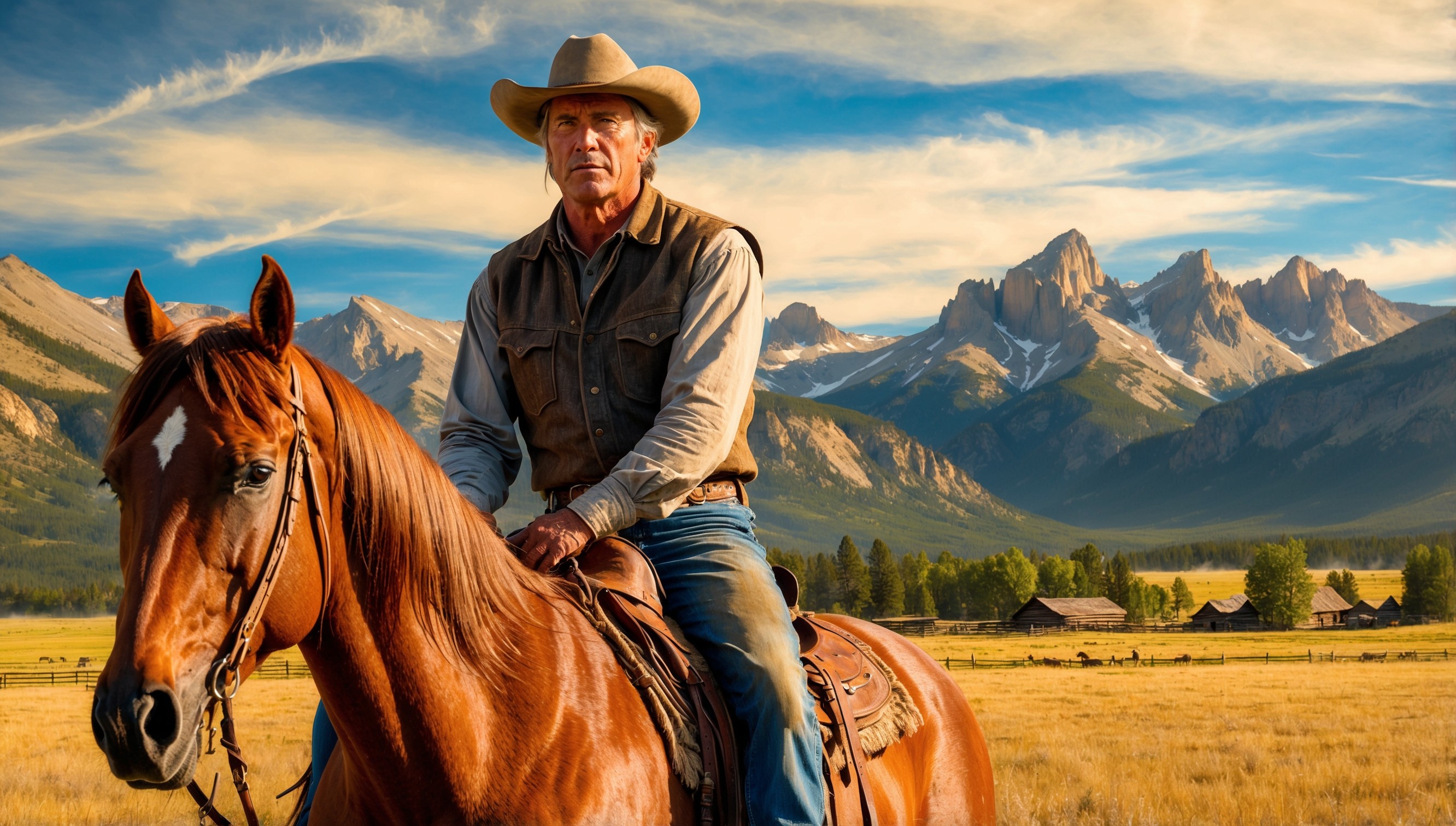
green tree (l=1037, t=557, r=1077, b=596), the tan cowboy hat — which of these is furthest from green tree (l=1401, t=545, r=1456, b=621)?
the tan cowboy hat

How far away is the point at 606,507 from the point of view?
3787mm

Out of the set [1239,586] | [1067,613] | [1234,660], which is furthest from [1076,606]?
[1239,586]

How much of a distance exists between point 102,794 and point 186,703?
14095 millimetres

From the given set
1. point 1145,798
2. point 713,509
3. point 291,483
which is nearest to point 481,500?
point 713,509

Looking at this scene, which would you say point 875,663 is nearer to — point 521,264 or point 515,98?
point 521,264

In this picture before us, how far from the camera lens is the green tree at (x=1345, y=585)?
11475 cm

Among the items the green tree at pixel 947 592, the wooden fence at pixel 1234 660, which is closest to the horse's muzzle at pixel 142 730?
the wooden fence at pixel 1234 660

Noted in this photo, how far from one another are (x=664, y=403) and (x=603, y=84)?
4.72 ft

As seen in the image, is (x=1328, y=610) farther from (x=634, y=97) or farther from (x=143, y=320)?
(x=143, y=320)

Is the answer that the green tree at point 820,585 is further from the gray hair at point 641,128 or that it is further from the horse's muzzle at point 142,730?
the horse's muzzle at point 142,730

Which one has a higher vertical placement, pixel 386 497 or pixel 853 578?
pixel 386 497

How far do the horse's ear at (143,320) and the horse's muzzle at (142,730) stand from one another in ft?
3.27

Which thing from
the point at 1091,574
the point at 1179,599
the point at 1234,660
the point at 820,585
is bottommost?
the point at 1234,660

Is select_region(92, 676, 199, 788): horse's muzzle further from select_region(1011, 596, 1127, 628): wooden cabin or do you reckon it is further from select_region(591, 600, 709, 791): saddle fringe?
select_region(1011, 596, 1127, 628): wooden cabin
